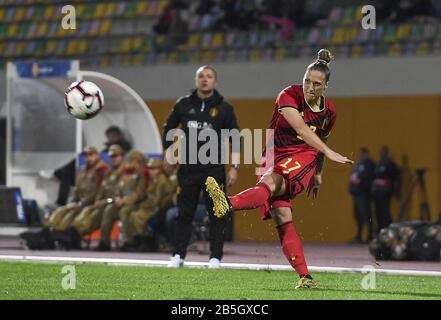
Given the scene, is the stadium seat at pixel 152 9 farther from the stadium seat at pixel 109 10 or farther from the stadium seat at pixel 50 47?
the stadium seat at pixel 50 47

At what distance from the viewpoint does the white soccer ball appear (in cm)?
1342

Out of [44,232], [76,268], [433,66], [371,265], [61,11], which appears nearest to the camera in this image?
[76,268]

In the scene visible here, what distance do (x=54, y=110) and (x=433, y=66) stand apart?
6.28 meters

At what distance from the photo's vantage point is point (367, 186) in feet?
65.1

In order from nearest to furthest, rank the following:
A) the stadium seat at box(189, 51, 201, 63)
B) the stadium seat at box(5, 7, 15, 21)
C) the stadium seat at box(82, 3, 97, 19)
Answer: the stadium seat at box(189, 51, 201, 63) → the stadium seat at box(82, 3, 97, 19) → the stadium seat at box(5, 7, 15, 21)

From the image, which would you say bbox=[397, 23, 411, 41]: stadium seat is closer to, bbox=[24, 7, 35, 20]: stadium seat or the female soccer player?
bbox=[24, 7, 35, 20]: stadium seat

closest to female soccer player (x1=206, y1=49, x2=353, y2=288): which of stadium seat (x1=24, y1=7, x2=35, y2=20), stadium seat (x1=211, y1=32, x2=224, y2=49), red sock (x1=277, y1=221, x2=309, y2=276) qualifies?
red sock (x1=277, y1=221, x2=309, y2=276)

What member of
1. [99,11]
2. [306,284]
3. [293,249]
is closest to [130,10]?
[99,11]

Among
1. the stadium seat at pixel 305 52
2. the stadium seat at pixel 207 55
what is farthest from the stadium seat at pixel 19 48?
the stadium seat at pixel 305 52

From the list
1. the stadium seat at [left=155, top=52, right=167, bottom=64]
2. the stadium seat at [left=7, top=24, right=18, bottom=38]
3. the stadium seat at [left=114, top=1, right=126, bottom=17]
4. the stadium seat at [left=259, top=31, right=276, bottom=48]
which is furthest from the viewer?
the stadium seat at [left=7, top=24, right=18, bottom=38]

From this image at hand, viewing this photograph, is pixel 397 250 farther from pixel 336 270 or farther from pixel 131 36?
pixel 131 36

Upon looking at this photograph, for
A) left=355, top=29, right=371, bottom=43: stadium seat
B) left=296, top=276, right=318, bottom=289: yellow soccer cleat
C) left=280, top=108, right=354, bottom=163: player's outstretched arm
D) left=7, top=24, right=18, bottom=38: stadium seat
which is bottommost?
left=296, top=276, right=318, bottom=289: yellow soccer cleat

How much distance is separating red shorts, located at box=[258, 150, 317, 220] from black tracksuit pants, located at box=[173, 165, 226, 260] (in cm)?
259
